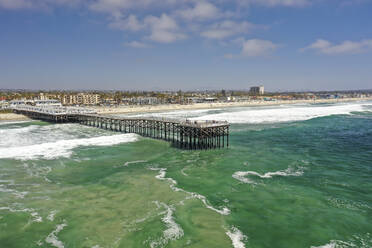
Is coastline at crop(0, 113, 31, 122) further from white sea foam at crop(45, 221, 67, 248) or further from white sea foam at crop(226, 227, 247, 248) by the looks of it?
white sea foam at crop(226, 227, 247, 248)

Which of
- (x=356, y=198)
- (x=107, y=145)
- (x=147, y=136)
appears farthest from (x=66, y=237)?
(x=147, y=136)

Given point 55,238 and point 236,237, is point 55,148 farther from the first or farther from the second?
point 236,237

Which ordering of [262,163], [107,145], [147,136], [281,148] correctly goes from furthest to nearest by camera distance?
[147,136] → [107,145] → [281,148] → [262,163]

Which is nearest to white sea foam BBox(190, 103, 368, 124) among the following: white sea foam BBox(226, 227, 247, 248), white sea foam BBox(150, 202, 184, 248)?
white sea foam BBox(150, 202, 184, 248)

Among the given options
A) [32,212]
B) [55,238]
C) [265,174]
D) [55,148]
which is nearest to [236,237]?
[55,238]

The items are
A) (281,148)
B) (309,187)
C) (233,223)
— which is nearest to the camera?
(233,223)

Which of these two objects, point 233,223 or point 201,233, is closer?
point 201,233

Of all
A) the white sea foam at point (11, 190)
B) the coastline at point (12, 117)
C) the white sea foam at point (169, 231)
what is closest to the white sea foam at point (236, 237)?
the white sea foam at point (169, 231)

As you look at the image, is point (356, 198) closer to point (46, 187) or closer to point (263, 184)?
point (263, 184)
